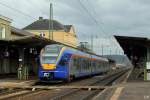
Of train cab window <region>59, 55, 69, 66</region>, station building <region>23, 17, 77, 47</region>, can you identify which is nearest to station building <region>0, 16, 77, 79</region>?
train cab window <region>59, 55, 69, 66</region>

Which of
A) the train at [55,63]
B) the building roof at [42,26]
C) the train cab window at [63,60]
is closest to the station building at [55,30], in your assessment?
the building roof at [42,26]

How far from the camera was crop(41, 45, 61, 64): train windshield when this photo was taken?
32688mm

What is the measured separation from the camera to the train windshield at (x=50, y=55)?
3269 centimetres

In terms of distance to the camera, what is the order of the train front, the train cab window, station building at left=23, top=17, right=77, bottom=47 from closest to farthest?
the train front, the train cab window, station building at left=23, top=17, right=77, bottom=47

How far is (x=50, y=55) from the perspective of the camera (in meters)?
32.8

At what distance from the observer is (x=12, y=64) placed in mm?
47250

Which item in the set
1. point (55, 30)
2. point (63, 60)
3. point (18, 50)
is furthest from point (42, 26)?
point (63, 60)

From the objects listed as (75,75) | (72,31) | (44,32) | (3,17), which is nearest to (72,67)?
(75,75)

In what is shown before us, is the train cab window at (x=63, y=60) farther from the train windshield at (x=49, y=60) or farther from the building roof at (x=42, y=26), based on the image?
the building roof at (x=42, y=26)

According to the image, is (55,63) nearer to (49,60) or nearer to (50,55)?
(49,60)

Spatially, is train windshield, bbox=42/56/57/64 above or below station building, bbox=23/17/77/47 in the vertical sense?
below

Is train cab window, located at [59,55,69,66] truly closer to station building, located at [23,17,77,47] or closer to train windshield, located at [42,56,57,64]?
train windshield, located at [42,56,57,64]

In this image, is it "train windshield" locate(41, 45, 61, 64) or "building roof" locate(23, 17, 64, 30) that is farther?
"building roof" locate(23, 17, 64, 30)

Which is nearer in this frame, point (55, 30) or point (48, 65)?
point (48, 65)
